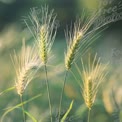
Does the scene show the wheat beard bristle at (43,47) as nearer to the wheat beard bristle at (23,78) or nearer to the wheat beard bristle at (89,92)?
the wheat beard bristle at (23,78)

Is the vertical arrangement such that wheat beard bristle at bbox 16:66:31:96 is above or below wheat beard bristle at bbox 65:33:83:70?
below

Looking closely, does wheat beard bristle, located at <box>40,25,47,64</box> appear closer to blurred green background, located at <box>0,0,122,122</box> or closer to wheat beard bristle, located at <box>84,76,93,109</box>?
wheat beard bristle, located at <box>84,76,93,109</box>

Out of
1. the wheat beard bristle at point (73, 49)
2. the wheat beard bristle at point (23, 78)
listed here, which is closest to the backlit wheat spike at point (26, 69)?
the wheat beard bristle at point (23, 78)

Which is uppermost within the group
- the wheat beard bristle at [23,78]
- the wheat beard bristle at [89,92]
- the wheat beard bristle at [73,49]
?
the wheat beard bristle at [73,49]

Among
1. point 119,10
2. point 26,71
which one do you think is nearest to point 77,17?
point 119,10

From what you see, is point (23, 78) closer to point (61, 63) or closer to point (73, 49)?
point (73, 49)

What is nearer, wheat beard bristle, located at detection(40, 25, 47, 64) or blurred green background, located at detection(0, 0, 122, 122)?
wheat beard bristle, located at detection(40, 25, 47, 64)

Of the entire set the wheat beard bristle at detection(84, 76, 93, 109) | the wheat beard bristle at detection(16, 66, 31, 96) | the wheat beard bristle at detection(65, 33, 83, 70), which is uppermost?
the wheat beard bristle at detection(65, 33, 83, 70)

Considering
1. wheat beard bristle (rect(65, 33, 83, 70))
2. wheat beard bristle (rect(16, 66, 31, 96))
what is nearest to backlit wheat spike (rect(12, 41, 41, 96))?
wheat beard bristle (rect(16, 66, 31, 96))
